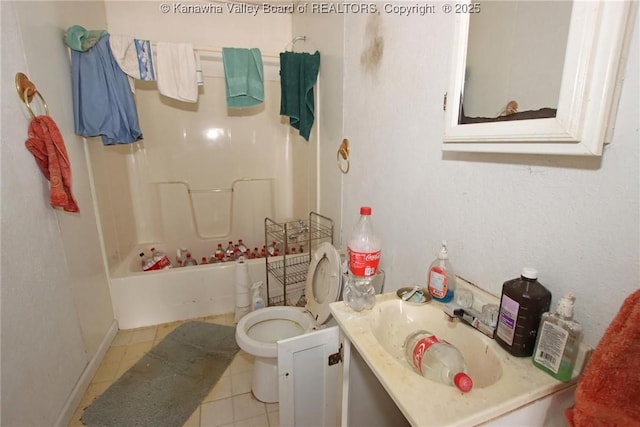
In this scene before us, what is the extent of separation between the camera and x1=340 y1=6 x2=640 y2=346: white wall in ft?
1.75

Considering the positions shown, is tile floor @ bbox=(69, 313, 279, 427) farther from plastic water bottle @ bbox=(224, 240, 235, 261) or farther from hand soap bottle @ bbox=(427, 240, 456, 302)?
hand soap bottle @ bbox=(427, 240, 456, 302)

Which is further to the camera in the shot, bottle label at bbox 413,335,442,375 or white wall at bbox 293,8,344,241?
white wall at bbox 293,8,344,241

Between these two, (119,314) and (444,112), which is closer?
(444,112)

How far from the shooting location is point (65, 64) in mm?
1504

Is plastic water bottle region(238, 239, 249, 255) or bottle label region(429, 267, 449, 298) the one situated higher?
bottle label region(429, 267, 449, 298)

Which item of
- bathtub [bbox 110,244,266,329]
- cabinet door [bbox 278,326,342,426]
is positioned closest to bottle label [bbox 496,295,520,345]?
cabinet door [bbox 278,326,342,426]

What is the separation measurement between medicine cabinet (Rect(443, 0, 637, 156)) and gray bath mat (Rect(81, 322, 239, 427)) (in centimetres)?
159

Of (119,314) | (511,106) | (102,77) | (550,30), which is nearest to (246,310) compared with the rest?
(119,314)

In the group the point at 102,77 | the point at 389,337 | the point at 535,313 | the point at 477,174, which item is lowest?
the point at 389,337

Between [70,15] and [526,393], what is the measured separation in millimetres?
2401

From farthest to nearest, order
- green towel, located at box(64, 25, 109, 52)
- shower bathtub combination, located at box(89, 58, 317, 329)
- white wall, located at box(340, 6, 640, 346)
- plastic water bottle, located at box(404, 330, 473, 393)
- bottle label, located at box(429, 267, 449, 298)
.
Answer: shower bathtub combination, located at box(89, 58, 317, 329)
green towel, located at box(64, 25, 109, 52)
bottle label, located at box(429, 267, 449, 298)
plastic water bottle, located at box(404, 330, 473, 393)
white wall, located at box(340, 6, 640, 346)

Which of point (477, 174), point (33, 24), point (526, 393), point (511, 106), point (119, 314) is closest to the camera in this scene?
point (526, 393)

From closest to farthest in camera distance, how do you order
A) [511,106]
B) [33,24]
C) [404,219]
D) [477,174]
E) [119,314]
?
1. [511,106]
2. [477,174]
3. [404,219]
4. [33,24]
5. [119,314]

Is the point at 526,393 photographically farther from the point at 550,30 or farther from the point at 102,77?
the point at 102,77
